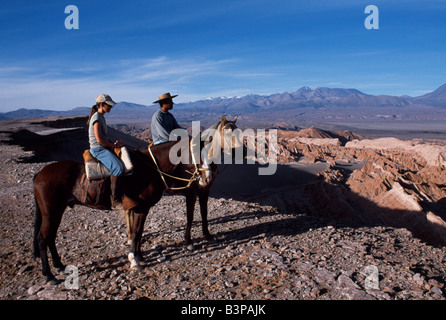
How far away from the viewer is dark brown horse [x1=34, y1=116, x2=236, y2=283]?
13.0ft

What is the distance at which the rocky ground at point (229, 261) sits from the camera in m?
3.67

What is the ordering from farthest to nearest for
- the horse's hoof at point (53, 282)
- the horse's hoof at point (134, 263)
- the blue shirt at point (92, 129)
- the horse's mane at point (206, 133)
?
the horse's mane at point (206, 133) → the horse's hoof at point (134, 263) → the blue shirt at point (92, 129) → the horse's hoof at point (53, 282)

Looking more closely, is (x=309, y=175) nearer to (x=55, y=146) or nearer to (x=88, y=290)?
(x=55, y=146)

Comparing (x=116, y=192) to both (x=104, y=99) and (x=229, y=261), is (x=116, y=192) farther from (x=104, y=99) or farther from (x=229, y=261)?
(x=229, y=261)

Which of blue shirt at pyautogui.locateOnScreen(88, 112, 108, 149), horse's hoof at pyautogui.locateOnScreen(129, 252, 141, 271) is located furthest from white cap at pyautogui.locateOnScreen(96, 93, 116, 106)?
horse's hoof at pyautogui.locateOnScreen(129, 252, 141, 271)

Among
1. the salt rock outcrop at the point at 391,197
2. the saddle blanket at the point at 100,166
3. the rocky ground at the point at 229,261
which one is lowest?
the salt rock outcrop at the point at 391,197

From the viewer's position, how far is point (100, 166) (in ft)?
13.5

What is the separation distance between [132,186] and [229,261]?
177 centimetres

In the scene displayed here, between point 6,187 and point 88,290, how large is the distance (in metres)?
6.12

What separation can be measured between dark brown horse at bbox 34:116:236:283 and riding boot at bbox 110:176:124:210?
84 mm

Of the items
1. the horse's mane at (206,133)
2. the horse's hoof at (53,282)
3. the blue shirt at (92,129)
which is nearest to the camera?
the horse's hoof at (53,282)

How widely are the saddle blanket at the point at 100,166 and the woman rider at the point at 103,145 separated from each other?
5 cm

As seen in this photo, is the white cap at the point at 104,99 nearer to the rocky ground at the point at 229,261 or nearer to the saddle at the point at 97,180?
the saddle at the point at 97,180

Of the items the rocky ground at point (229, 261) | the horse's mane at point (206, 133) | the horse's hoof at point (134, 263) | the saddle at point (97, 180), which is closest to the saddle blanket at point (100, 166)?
the saddle at point (97, 180)
